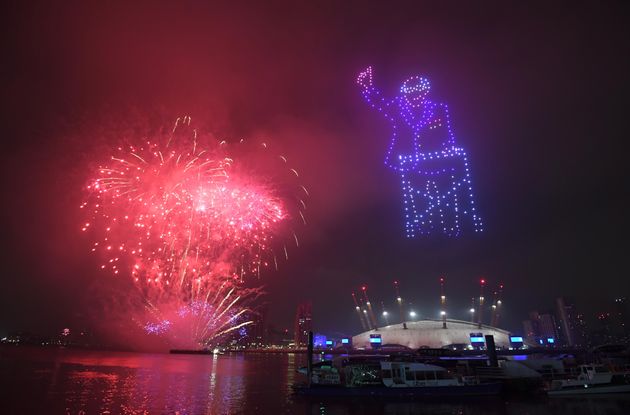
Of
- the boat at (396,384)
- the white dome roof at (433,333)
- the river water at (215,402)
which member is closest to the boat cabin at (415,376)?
the boat at (396,384)

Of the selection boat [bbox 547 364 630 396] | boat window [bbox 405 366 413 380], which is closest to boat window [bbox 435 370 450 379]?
boat window [bbox 405 366 413 380]

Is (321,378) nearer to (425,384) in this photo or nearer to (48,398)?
(425,384)

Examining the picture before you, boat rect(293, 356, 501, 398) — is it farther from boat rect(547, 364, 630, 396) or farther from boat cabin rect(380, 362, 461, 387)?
boat rect(547, 364, 630, 396)

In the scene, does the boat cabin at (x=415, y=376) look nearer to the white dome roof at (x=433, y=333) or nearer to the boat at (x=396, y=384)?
the boat at (x=396, y=384)

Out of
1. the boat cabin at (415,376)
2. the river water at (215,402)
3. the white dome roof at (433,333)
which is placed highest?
the white dome roof at (433,333)

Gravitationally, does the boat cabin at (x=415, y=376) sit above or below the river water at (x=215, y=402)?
above

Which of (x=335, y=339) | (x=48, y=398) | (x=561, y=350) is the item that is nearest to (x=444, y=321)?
(x=561, y=350)

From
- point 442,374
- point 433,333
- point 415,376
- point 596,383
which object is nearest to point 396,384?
point 415,376
